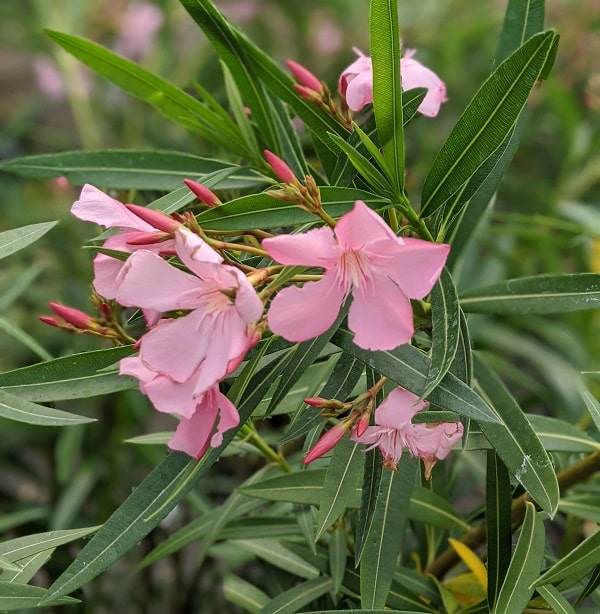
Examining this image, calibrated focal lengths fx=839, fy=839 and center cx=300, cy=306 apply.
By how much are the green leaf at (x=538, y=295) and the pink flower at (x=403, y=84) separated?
0.55 ft

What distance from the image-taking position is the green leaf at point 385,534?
1.96 ft

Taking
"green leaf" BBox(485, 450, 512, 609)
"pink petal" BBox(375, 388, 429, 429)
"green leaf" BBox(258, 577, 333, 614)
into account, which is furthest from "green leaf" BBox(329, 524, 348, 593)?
"pink petal" BBox(375, 388, 429, 429)

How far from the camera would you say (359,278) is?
1.57 ft

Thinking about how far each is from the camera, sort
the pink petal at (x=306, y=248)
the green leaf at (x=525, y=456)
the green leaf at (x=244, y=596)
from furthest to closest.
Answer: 1. the green leaf at (x=244, y=596)
2. the green leaf at (x=525, y=456)
3. the pink petal at (x=306, y=248)

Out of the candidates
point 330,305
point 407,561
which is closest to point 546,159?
point 407,561

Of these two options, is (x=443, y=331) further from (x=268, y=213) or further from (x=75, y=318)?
(x=75, y=318)

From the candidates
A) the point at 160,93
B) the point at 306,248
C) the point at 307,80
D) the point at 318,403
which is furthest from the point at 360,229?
the point at 160,93

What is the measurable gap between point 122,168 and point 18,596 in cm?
38

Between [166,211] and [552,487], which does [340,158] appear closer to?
[166,211]

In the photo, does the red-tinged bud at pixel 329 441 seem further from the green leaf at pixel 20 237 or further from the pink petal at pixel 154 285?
the green leaf at pixel 20 237

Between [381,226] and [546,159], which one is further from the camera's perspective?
[546,159]

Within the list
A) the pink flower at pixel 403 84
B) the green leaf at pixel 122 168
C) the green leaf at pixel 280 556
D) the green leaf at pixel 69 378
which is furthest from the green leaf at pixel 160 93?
the green leaf at pixel 280 556

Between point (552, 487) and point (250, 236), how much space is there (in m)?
0.26

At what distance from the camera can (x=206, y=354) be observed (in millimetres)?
477
